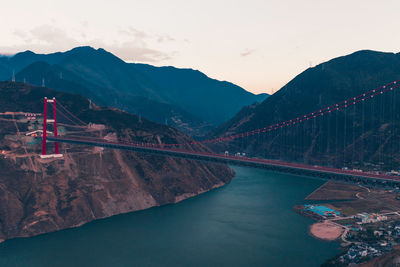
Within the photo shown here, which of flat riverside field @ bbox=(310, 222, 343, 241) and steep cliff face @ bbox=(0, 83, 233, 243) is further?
steep cliff face @ bbox=(0, 83, 233, 243)

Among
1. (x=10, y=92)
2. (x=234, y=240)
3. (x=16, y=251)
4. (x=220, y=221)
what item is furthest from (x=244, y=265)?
(x=10, y=92)

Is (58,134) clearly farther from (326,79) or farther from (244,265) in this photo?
(326,79)

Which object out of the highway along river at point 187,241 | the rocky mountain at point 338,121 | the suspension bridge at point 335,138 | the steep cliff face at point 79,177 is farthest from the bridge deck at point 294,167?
the rocky mountain at point 338,121

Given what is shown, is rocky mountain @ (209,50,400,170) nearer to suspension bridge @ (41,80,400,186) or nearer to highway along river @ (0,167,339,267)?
suspension bridge @ (41,80,400,186)

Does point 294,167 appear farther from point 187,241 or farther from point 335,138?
point 335,138

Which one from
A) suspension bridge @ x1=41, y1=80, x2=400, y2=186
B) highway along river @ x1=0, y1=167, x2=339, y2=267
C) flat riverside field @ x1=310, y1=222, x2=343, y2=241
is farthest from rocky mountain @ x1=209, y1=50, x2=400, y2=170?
highway along river @ x1=0, y1=167, x2=339, y2=267

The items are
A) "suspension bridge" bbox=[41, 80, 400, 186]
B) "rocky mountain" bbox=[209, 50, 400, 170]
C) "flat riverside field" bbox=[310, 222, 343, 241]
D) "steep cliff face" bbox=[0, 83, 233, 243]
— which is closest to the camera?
"flat riverside field" bbox=[310, 222, 343, 241]

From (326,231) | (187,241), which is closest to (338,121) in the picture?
(326,231)
